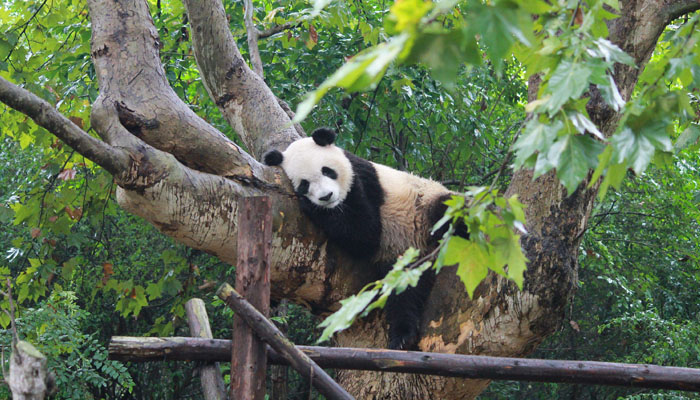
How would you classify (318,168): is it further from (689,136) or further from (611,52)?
(611,52)

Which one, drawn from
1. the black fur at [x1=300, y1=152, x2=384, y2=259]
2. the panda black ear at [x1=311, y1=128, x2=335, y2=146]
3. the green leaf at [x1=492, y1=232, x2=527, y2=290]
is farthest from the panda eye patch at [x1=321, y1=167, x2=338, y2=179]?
the green leaf at [x1=492, y1=232, x2=527, y2=290]

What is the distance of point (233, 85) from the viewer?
4.53 metres

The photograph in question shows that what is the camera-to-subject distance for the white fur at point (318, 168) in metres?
3.58

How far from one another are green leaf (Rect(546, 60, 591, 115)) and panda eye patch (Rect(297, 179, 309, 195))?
229 centimetres

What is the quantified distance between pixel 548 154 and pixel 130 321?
22.1ft

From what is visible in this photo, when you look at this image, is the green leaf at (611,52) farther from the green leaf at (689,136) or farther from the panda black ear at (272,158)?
the panda black ear at (272,158)

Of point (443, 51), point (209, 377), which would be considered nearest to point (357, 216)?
point (209, 377)

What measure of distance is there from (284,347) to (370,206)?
4.77ft

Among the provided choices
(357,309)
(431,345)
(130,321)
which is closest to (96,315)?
(130,321)

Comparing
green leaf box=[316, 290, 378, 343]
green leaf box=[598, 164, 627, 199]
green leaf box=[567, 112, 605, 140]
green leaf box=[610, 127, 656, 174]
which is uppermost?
green leaf box=[567, 112, 605, 140]

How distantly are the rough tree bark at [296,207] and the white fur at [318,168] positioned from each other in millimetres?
122

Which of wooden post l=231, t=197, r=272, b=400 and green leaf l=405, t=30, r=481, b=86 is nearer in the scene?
green leaf l=405, t=30, r=481, b=86

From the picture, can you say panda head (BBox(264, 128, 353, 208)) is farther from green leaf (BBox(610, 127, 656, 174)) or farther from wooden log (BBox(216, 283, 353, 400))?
green leaf (BBox(610, 127, 656, 174))

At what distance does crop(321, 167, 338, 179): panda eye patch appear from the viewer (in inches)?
148
